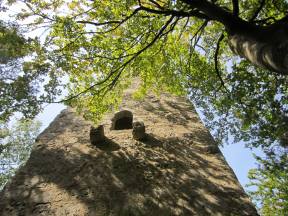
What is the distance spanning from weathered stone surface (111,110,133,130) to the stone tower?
748 millimetres

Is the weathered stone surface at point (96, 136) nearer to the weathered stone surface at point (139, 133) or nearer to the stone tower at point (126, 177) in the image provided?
the stone tower at point (126, 177)

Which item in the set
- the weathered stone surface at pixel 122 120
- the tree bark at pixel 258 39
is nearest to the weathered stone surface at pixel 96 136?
the weathered stone surface at pixel 122 120

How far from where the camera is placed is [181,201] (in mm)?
5094

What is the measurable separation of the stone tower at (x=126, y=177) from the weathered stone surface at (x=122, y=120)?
0.75m

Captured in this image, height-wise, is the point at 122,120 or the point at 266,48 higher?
the point at 266,48

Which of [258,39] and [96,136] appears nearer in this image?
[258,39]

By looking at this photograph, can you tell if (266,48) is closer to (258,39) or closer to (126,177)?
(258,39)

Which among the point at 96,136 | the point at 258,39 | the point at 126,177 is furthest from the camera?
the point at 96,136

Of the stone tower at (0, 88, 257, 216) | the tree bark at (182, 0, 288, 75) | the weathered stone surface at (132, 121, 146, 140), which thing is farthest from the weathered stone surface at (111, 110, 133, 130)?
the tree bark at (182, 0, 288, 75)

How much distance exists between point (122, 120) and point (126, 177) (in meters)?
3.45

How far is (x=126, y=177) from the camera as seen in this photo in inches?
226

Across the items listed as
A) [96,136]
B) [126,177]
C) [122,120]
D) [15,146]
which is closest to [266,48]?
[126,177]

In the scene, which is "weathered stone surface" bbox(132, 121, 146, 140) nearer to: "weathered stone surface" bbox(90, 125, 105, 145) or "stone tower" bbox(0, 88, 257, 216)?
"stone tower" bbox(0, 88, 257, 216)

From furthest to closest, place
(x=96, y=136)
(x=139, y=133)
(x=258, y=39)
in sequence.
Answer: (x=139, y=133) < (x=96, y=136) < (x=258, y=39)
